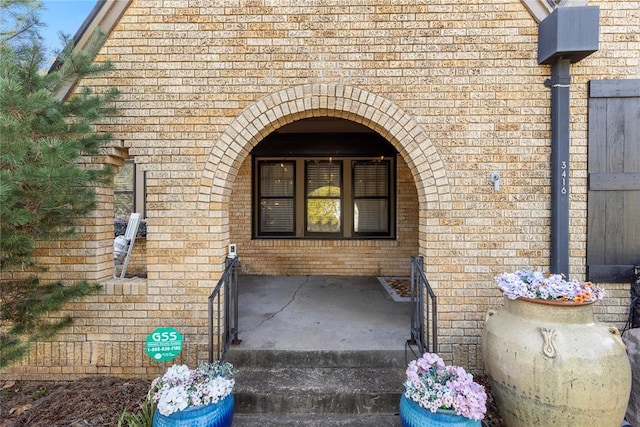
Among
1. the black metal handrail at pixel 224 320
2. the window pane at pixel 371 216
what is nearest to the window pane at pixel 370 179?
the window pane at pixel 371 216

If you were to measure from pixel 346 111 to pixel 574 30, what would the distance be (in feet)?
7.11

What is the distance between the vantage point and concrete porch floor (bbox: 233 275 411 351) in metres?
3.52

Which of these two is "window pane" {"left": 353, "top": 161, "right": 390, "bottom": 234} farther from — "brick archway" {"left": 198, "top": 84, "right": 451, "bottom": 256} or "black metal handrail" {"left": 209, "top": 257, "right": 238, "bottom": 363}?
"black metal handrail" {"left": 209, "top": 257, "right": 238, "bottom": 363}

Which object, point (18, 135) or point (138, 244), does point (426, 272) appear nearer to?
point (18, 135)

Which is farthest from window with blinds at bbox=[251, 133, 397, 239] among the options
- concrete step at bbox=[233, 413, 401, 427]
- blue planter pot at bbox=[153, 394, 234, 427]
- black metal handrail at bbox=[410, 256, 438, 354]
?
blue planter pot at bbox=[153, 394, 234, 427]

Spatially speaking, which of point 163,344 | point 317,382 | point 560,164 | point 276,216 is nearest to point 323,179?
point 276,216

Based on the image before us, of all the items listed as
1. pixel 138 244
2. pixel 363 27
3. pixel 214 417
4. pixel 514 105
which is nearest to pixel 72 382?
pixel 214 417

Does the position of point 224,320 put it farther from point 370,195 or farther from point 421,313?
point 370,195

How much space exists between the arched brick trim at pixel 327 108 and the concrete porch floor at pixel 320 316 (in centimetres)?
146

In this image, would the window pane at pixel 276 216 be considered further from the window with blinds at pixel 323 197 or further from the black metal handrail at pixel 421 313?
the black metal handrail at pixel 421 313

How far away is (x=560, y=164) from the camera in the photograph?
3.30m

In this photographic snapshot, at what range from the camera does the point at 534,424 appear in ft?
8.39

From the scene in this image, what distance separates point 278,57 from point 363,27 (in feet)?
2.97

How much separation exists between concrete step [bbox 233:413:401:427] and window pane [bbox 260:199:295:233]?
4.21 m
